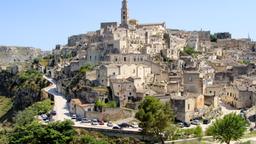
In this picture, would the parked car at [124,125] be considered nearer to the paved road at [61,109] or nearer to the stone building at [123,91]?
the paved road at [61,109]

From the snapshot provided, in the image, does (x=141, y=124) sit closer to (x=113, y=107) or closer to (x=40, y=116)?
(x=113, y=107)

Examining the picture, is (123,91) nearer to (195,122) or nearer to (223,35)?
(195,122)

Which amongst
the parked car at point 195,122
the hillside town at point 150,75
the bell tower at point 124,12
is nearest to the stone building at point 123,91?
the hillside town at point 150,75

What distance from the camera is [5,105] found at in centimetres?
9419

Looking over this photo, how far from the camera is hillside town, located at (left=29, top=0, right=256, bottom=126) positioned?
59.4 meters

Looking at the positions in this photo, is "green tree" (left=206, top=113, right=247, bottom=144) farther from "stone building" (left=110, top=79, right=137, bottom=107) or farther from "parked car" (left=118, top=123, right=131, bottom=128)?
"stone building" (left=110, top=79, right=137, bottom=107)

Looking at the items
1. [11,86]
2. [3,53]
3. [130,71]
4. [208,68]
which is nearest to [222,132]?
[130,71]

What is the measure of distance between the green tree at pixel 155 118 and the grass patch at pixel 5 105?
45.9 m

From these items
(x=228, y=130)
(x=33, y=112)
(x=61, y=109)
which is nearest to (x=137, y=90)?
(x=61, y=109)

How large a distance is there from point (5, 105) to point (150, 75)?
125 feet

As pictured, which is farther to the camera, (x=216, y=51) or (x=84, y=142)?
(x=216, y=51)

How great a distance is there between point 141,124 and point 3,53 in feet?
520

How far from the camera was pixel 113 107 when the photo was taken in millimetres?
58656

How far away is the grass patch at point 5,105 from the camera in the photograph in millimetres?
89912
